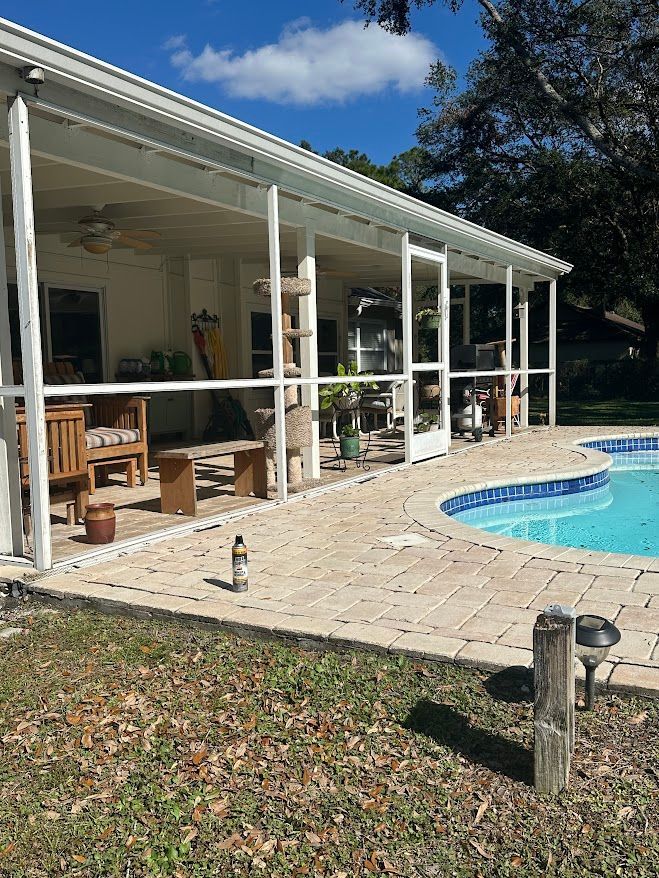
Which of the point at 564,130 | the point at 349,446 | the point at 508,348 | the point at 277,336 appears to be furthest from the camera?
the point at 564,130

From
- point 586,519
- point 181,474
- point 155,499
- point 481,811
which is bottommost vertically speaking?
point 586,519

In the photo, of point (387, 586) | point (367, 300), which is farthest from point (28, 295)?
point (367, 300)

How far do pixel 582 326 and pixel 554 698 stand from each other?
2687cm

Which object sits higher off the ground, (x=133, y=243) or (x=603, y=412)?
(x=133, y=243)

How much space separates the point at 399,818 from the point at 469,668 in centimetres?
97

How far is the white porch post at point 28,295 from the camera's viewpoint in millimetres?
4102

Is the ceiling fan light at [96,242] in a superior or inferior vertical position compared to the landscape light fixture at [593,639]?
superior

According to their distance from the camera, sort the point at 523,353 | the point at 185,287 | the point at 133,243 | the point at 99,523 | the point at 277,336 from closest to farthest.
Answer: the point at 99,523 < the point at 277,336 < the point at 133,243 < the point at 185,287 < the point at 523,353

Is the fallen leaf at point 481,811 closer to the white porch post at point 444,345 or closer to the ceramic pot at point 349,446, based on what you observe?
the ceramic pot at point 349,446

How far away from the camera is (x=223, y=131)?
5.45 metres

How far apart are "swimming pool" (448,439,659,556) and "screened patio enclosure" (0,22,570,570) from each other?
145 centimetres

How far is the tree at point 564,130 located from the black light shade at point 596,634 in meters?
15.5

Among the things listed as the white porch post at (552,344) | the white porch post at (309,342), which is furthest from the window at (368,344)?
the white porch post at (309,342)

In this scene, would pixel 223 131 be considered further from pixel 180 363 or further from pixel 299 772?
pixel 180 363
